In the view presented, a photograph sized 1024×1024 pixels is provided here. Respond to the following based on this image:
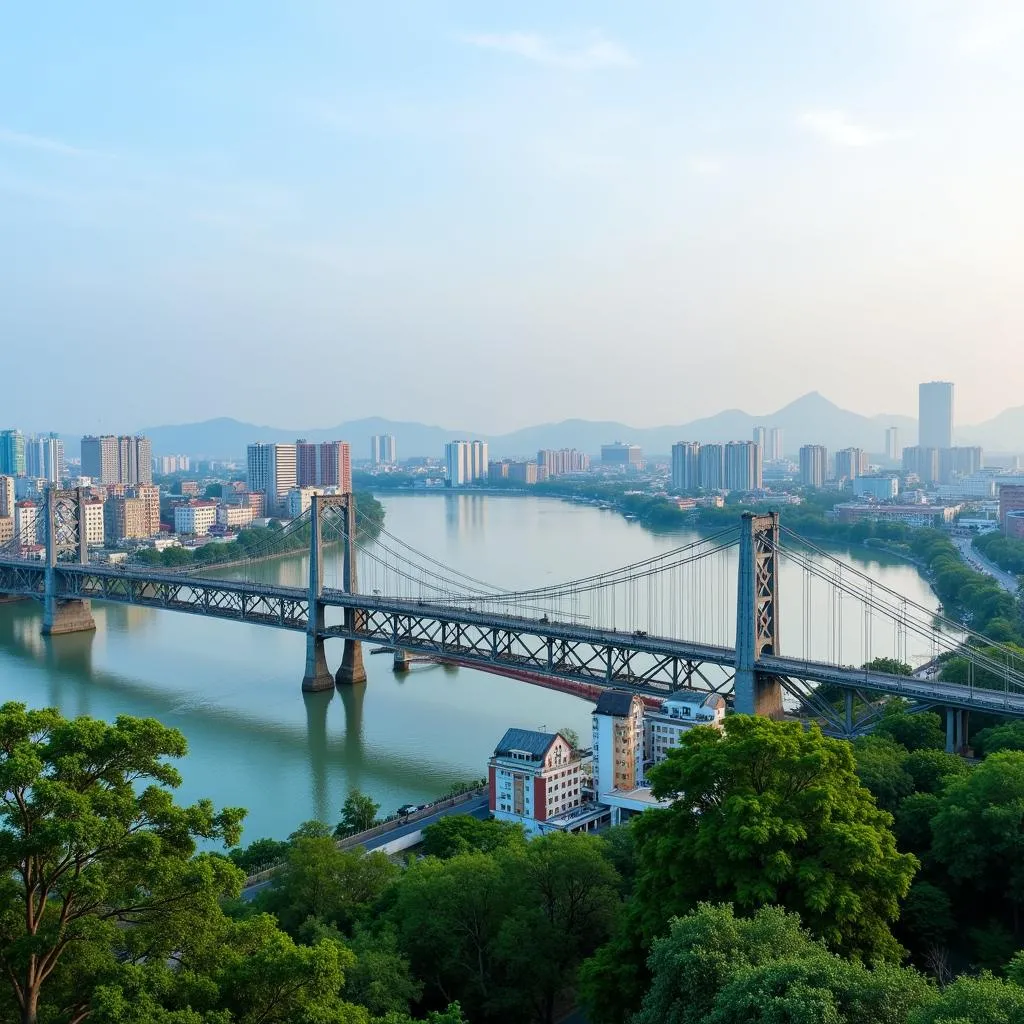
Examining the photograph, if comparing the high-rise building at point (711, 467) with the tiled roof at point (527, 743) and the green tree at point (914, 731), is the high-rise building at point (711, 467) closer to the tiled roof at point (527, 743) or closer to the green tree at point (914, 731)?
the green tree at point (914, 731)

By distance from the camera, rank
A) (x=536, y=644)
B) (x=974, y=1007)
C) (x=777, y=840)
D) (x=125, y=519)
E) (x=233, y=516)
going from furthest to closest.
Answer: (x=233, y=516)
(x=125, y=519)
(x=536, y=644)
(x=777, y=840)
(x=974, y=1007)

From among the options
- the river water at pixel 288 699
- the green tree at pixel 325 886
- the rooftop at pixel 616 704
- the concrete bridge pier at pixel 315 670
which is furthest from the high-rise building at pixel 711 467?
the green tree at pixel 325 886

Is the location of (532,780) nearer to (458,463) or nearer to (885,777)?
(885,777)

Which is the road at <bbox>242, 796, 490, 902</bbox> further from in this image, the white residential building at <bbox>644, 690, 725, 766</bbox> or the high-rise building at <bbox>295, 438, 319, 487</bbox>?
the high-rise building at <bbox>295, 438, 319, 487</bbox>

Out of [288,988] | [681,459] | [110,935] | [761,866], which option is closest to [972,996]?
[761,866]

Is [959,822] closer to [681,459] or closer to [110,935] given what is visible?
[110,935]

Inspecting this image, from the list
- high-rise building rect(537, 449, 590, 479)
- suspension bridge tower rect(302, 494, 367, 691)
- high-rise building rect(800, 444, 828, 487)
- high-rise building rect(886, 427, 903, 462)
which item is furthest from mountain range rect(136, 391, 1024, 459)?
suspension bridge tower rect(302, 494, 367, 691)

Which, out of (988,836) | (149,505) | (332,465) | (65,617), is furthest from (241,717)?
(332,465)
